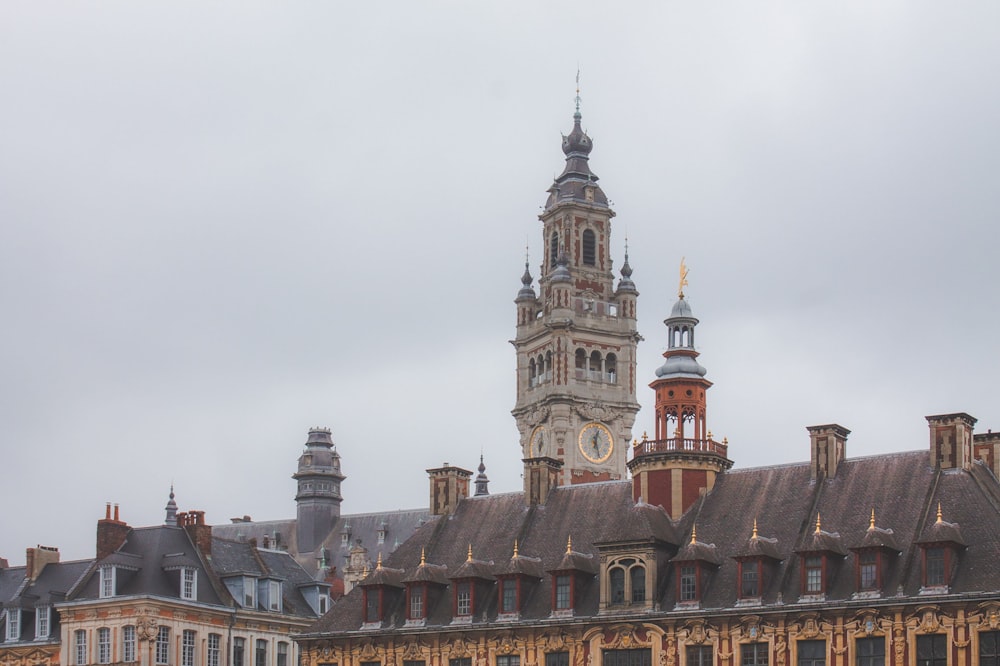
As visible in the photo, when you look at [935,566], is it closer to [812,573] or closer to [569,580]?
[812,573]

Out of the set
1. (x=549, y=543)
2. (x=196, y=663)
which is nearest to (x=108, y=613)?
(x=196, y=663)

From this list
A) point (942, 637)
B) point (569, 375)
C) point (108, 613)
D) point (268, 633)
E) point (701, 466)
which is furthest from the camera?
point (569, 375)

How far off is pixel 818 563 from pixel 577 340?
3359 inches

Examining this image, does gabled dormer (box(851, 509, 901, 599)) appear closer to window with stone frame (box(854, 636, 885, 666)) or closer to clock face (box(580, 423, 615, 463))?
window with stone frame (box(854, 636, 885, 666))

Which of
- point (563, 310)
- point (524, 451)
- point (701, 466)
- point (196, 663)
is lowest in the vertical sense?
point (196, 663)

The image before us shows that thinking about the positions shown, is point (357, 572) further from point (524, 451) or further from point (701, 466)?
point (701, 466)

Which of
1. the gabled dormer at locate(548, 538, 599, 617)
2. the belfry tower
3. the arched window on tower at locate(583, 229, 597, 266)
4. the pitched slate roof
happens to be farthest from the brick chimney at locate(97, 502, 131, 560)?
the arched window on tower at locate(583, 229, 597, 266)

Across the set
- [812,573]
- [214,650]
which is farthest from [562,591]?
[214,650]

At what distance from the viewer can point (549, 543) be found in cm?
8625

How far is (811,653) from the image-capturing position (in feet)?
243

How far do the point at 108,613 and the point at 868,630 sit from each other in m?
42.5

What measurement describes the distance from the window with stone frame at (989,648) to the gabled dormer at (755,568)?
31.4 feet

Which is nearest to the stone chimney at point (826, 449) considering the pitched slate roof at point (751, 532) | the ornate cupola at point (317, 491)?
the pitched slate roof at point (751, 532)

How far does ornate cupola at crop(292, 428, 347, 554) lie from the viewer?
144m
